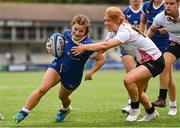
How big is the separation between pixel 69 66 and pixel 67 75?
0.17 meters

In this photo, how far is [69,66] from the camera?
10258 mm

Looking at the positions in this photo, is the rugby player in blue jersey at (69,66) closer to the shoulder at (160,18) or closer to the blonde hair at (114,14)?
the blonde hair at (114,14)

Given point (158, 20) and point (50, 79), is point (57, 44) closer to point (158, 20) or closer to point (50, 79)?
point (50, 79)

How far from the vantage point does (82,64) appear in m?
10.3

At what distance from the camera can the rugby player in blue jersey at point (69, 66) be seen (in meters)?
10.0

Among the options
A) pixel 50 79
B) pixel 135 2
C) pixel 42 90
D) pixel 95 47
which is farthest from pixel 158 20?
pixel 42 90

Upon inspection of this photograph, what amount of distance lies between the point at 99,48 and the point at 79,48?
32 cm

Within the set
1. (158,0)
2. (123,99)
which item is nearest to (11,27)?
(123,99)

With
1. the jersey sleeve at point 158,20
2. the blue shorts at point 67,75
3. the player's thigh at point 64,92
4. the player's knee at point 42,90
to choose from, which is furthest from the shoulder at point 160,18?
the player's knee at point 42,90

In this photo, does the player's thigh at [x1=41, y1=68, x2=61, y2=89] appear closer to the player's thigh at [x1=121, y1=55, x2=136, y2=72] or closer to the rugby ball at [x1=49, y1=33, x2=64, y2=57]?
the rugby ball at [x1=49, y1=33, x2=64, y2=57]

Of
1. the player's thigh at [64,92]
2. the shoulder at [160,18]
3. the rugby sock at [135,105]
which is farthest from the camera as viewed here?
the shoulder at [160,18]

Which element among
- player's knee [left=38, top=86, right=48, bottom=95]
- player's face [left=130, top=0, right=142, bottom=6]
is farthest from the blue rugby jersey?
player's face [left=130, top=0, right=142, bottom=6]

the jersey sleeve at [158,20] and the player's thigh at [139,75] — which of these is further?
the jersey sleeve at [158,20]

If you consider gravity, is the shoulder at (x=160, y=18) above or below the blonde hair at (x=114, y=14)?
below
